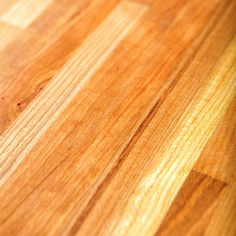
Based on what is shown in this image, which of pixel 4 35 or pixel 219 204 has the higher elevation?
pixel 4 35

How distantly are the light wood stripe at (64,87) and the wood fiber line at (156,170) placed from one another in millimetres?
198

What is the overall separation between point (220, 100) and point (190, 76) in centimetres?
10

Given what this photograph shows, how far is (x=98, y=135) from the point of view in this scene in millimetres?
935

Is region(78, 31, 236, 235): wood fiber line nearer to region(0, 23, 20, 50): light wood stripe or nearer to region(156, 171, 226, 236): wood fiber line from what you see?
region(156, 171, 226, 236): wood fiber line

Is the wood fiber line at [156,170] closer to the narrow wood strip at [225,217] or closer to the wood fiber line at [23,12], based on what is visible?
the narrow wood strip at [225,217]

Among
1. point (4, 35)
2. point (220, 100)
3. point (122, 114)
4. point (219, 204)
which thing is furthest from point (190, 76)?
point (4, 35)

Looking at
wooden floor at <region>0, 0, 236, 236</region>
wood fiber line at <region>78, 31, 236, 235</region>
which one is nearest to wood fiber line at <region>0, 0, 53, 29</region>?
wooden floor at <region>0, 0, 236, 236</region>

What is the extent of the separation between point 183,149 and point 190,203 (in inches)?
5.0

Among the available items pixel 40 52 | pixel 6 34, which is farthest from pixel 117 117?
pixel 6 34

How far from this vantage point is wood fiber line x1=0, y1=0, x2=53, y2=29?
121 cm

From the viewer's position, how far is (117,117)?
971 mm

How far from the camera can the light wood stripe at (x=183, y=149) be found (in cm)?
81

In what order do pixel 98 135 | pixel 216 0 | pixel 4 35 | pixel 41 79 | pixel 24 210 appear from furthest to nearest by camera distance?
pixel 216 0, pixel 4 35, pixel 41 79, pixel 98 135, pixel 24 210

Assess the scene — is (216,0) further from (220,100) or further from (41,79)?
(41,79)
